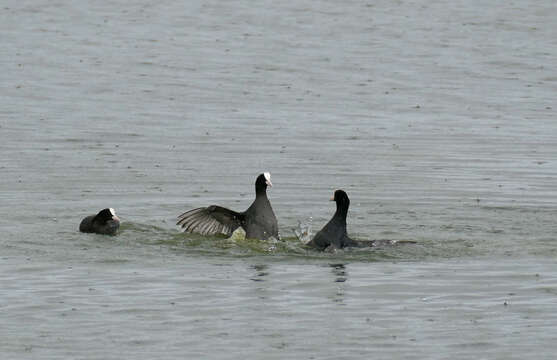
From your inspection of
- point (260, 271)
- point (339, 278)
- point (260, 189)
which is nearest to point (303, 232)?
point (260, 189)

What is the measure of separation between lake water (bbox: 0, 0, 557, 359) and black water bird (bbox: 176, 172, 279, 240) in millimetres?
211

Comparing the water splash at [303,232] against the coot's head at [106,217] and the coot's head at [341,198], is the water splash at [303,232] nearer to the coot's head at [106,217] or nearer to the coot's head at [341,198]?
the coot's head at [341,198]

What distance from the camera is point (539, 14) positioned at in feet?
126

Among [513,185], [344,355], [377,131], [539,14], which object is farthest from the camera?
[539,14]

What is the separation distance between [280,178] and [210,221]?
11.8 ft

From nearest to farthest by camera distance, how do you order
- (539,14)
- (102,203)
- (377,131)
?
(102,203), (377,131), (539,14)

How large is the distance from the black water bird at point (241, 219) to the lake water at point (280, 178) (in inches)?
8.3

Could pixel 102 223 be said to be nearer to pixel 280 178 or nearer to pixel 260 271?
pixel 260 271

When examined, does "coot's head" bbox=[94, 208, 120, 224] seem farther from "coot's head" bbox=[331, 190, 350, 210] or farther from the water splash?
"coot's head" bbox=[331, 190, 350, 210]

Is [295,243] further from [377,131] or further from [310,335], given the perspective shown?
[377,131]

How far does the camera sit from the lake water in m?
10.6

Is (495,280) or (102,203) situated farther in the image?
(102,203)

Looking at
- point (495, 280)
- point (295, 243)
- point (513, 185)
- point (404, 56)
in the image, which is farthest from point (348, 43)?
point (495, 280)

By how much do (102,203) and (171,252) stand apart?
10.1 ft
